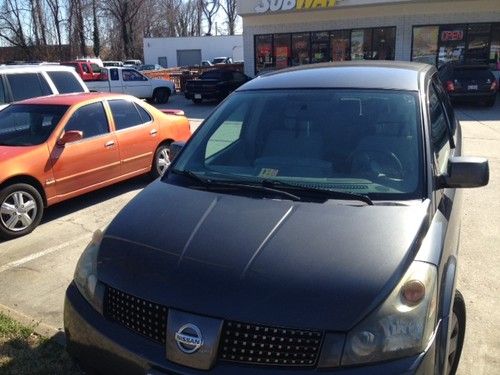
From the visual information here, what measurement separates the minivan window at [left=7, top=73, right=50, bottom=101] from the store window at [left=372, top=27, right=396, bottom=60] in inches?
662

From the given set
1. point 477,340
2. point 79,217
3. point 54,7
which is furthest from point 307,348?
point 54,7

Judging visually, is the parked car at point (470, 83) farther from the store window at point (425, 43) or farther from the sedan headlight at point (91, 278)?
the sedan headlight at point (91, 278)

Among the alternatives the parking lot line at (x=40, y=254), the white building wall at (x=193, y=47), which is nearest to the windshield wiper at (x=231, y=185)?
the parking lot line at (x=40, y=254)

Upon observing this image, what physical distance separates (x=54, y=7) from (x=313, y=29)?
33.9 metres

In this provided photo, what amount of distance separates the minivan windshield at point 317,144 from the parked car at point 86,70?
60.7 feet

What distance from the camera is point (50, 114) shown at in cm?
639

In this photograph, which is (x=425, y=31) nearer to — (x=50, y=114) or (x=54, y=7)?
(x=50, y=114)

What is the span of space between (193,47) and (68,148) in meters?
49.8

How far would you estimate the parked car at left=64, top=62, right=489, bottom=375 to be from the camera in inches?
78.8

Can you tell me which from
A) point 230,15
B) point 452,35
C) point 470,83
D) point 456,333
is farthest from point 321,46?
point 230,15

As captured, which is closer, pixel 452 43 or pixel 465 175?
pixel 465 175

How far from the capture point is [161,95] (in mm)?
21844

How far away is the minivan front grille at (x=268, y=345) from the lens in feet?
6.45

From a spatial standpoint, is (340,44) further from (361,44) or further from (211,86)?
(211,86)
